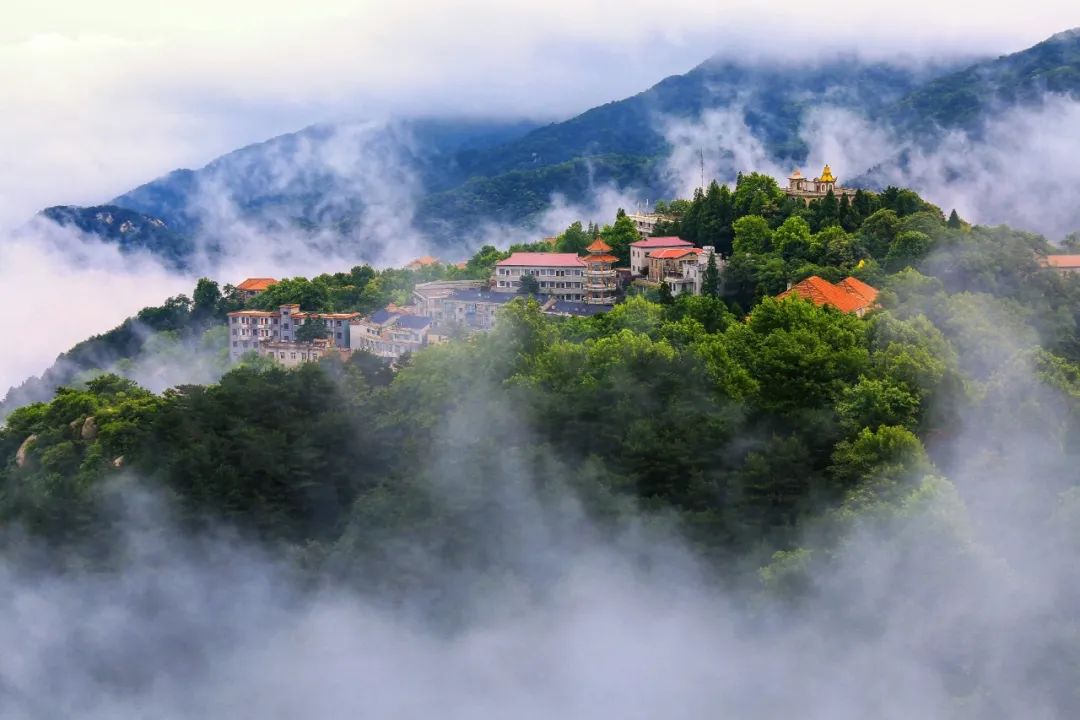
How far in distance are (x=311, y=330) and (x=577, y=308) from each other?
8.30 meters

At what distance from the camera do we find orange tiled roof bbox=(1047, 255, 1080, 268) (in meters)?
26.2

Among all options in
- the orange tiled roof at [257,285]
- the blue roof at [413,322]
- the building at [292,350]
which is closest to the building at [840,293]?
the blue roof at [413,322]

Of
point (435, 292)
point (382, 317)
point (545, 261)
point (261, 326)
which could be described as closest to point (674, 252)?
point (545, 261)

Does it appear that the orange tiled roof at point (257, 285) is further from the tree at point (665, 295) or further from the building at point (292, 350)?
the tree at point (665, 295)

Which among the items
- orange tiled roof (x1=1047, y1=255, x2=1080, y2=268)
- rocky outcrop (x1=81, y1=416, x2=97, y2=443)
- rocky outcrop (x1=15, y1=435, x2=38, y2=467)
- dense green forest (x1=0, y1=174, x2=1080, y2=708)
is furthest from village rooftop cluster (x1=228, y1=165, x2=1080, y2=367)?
rocky outcrop (x1=15, y1=435, x2=38, y2=467)

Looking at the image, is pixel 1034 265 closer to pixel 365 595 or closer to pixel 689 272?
pixel 689 272

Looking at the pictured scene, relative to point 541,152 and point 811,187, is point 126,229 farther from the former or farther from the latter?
point 811,187

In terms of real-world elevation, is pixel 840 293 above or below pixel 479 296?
below

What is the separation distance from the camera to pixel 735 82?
92312mm

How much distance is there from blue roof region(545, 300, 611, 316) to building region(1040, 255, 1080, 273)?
31.5ft

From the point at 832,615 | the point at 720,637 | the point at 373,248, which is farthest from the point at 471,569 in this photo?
the point at 373,248

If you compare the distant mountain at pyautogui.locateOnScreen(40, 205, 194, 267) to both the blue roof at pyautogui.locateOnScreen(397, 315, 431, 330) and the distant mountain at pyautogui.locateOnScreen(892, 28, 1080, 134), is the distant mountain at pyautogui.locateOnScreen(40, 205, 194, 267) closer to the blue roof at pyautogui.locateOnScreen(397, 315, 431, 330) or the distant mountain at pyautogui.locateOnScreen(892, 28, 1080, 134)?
the blue roof at pyautogui.locateOnScreen(397, 315, 431, 330)

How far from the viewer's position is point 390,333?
30.9 meters

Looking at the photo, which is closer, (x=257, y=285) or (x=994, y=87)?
(x=257, y=285)
